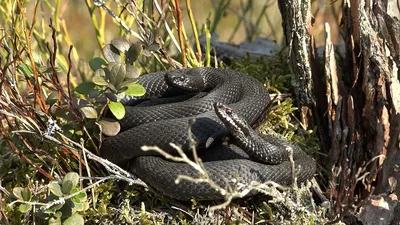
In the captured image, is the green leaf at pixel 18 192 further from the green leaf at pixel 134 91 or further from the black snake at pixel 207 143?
the green leaf at pixel 134 91

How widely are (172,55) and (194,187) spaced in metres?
2.22

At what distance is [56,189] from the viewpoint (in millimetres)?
3854

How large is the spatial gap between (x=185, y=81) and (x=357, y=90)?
4.55 ft

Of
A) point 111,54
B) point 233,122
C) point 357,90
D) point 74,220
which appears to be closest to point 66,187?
point 74,220

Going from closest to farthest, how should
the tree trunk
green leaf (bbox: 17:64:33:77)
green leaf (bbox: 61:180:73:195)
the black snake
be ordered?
green leaf (bbox: 61:180:73:195)
the black snake
green leaf (bbox: 17:64:33:77)
the tree trunk

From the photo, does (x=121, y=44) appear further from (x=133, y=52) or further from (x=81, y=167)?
(x=81, y=167)

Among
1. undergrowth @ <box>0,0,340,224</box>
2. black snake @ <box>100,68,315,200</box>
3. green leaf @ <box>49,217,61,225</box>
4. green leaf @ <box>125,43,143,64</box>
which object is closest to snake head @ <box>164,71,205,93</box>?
black snake @ <box>100,68,315,200</box>

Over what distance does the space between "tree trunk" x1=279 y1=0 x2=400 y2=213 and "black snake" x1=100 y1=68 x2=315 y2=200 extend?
430mm

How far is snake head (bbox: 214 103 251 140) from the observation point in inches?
163

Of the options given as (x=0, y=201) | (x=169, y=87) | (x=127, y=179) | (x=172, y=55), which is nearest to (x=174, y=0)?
(x=169, y=87)

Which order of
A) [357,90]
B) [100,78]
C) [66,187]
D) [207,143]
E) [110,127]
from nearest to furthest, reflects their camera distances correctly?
[66,187] < [100,78] < [207,143] < [110,127] < [357,90]

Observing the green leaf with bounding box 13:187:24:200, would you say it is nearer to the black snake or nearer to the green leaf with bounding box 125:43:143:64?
the black snake

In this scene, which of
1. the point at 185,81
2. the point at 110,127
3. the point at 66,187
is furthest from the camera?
the point at 185,81

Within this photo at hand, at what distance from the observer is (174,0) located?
4.89 metres
